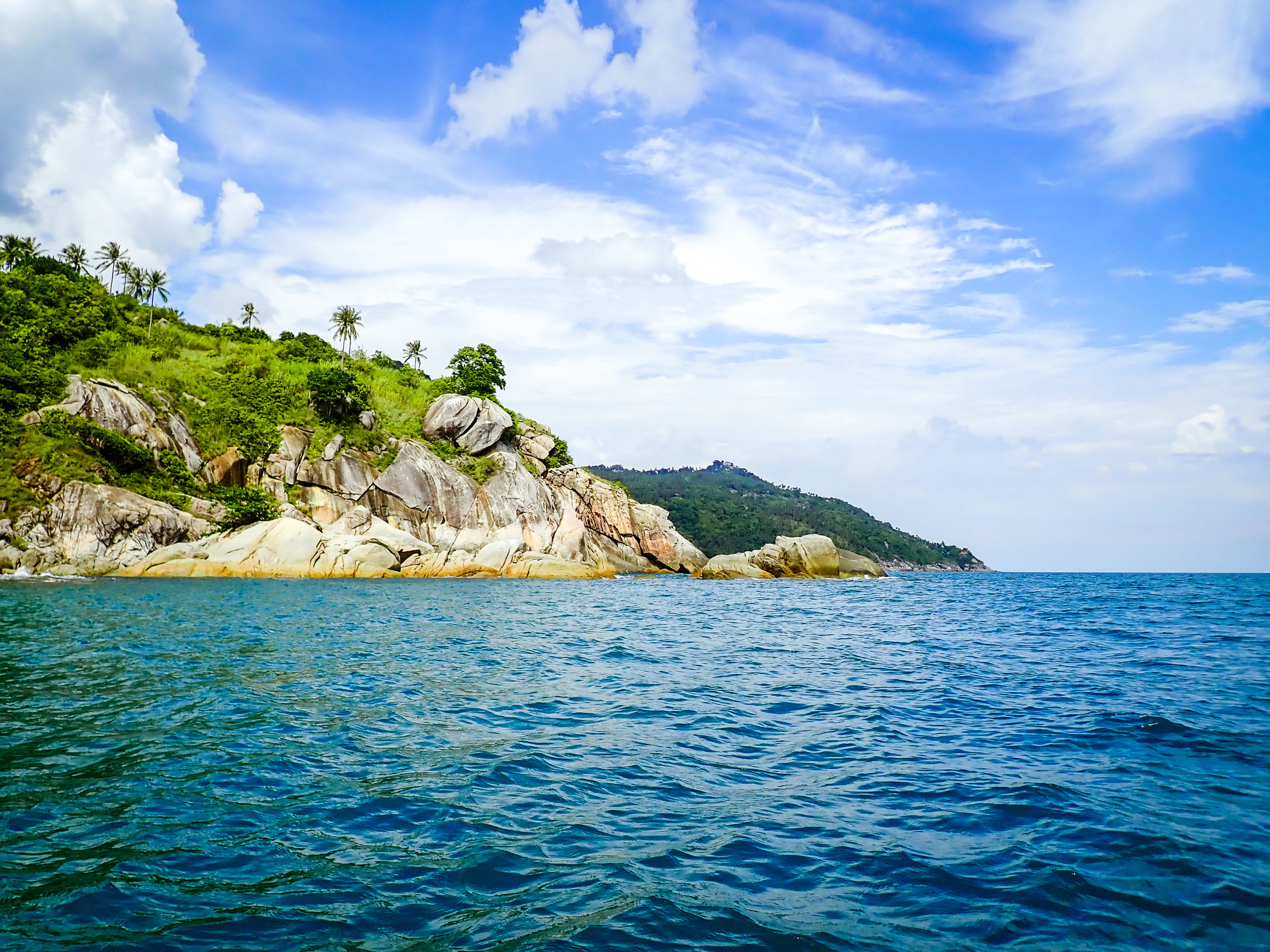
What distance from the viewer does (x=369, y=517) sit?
59.6 m

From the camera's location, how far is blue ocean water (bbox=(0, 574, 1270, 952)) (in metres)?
4.93

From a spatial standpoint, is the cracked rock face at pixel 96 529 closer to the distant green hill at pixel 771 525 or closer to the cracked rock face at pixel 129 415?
the cracked rock face at pixel 129 415

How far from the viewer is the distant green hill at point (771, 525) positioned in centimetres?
13512

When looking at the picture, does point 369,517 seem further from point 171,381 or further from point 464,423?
point 171,381

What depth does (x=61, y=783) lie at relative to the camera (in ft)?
23.9

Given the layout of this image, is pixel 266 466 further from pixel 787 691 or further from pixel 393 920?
pixel 393 920

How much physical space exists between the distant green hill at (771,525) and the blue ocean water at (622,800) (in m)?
115

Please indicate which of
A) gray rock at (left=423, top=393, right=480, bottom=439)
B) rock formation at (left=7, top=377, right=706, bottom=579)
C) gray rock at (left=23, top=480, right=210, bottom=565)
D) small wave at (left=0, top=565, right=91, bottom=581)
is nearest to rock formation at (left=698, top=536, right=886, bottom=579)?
rock formation at (left=7, top=377, right=706, bottom=579)

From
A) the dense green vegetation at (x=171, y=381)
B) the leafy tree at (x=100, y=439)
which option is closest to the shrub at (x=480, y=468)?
the dense green vegetation at (x=171, y=381)

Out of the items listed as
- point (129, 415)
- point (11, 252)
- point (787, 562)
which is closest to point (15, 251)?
point (11, 252)

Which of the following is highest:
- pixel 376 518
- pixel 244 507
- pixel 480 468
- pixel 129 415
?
pixel 129 415

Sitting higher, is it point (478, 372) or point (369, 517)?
point (478, 372)

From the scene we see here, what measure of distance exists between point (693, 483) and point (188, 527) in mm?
157040

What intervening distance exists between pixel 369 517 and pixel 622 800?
56.9 m
